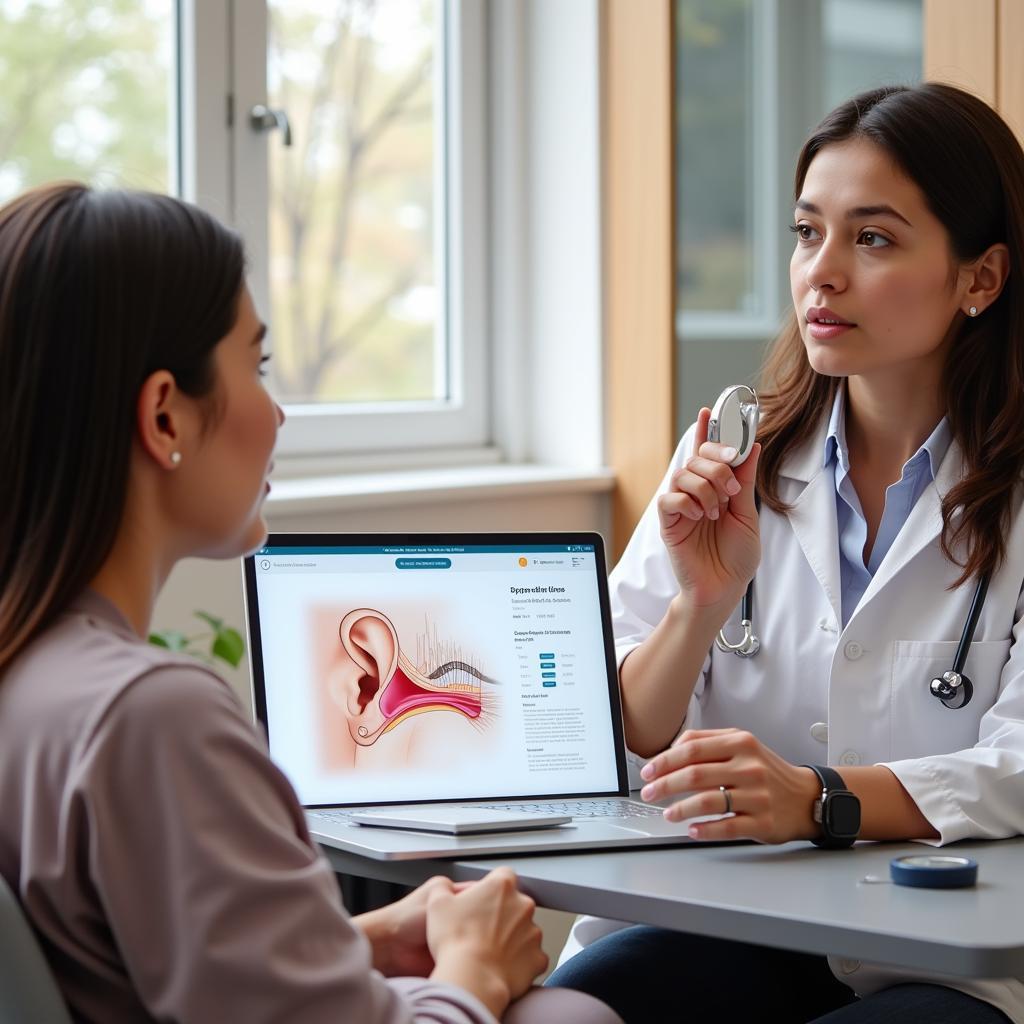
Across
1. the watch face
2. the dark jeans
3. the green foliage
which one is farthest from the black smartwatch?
the green foliage

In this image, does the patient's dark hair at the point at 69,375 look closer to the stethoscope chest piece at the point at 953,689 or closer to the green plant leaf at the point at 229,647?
the stethoscope chest piece at the point at 953,689

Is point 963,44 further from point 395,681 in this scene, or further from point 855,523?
point 395,681

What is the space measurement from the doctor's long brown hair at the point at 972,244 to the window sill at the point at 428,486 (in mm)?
811

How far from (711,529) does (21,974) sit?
1.01 m

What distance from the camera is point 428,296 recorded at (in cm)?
296

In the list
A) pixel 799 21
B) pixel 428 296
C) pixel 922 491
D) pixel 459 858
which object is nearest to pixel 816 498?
pixel 922 491

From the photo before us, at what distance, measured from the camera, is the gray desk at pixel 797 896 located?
1.01 meters

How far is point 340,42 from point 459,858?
192 centimetres

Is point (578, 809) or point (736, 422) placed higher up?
point (736, 422)

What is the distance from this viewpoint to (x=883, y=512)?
1717mm

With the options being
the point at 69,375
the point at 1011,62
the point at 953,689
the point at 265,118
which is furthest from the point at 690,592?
the point at 265,118

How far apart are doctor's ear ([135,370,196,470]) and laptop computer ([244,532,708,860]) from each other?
0.49 metres

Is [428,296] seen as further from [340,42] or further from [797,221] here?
[797,221]

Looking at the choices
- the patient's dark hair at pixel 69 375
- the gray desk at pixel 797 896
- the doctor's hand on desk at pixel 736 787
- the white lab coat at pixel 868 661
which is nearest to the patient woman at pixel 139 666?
the patient's dark hair at pixel 69 375
